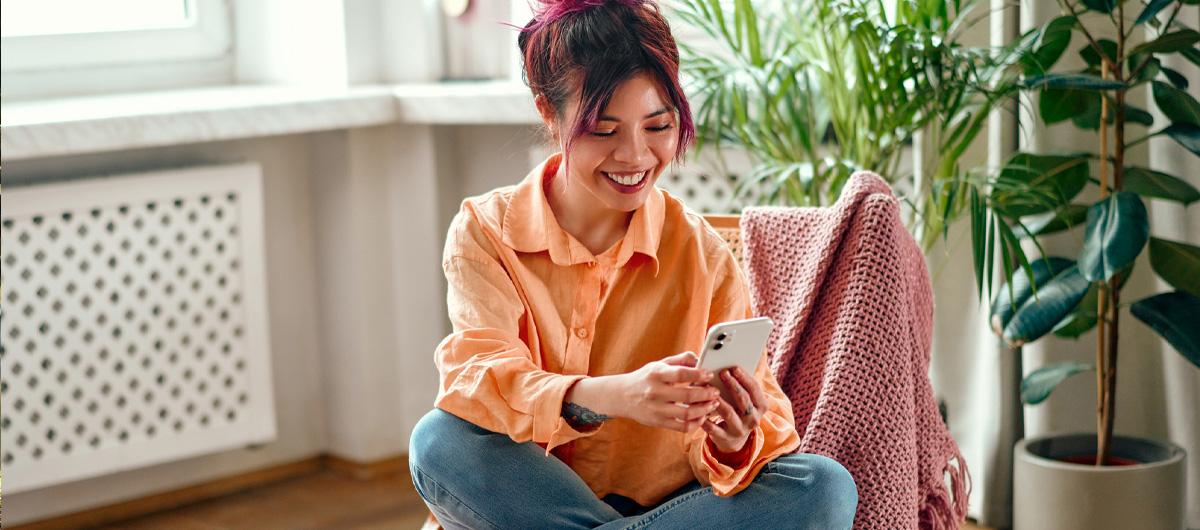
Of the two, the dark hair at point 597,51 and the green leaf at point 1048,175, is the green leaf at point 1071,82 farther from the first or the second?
the dark hair at point 597,51

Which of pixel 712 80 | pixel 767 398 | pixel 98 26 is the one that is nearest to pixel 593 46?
pixel 767 398

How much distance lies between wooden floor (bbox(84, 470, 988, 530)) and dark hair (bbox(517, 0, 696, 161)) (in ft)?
4.33

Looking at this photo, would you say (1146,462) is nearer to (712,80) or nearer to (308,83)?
(712,80)

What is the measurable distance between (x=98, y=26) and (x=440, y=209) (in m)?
0.77

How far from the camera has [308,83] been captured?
2939mm

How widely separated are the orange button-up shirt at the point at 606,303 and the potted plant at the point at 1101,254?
2.03 feet

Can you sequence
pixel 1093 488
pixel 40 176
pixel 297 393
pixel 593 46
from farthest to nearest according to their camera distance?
1. pixel 297 393
2. pixel 40 176
3. pixel 1093 488
4. pixel 593 46

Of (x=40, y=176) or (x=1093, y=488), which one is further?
(x=40, y=176)

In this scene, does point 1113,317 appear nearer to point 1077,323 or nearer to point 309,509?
point 1077,323

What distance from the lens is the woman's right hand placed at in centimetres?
132

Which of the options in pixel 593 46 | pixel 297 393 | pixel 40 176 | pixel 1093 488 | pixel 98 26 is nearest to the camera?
pixel 593 46

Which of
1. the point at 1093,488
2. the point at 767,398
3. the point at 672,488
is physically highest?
the point at 767,398

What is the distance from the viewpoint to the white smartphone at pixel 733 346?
127cm

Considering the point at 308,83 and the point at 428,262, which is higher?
the point at 308,83
